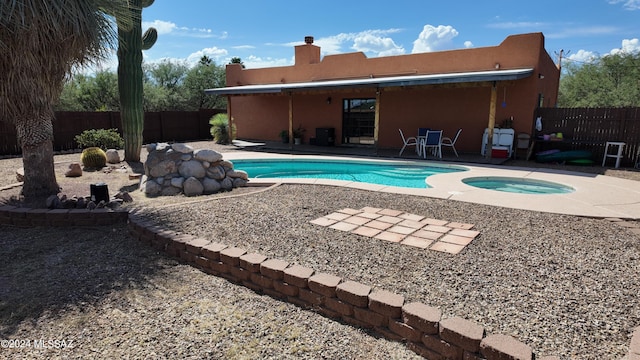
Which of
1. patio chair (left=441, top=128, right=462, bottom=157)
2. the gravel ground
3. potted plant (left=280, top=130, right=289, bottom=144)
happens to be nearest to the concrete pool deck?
the gravel ground

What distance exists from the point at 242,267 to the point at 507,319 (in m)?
2.08

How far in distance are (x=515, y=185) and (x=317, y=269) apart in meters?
6.45

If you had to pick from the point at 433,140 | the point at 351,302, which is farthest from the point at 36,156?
the point at 433,140

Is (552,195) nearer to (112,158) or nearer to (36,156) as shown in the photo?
(36,156)

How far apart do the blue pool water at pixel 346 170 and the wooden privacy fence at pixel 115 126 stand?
5950 mm

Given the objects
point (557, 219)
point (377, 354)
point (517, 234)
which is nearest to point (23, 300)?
point (377, 354)

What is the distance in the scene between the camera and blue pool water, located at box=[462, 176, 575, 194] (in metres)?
7.35

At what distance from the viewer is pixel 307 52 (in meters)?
15.9

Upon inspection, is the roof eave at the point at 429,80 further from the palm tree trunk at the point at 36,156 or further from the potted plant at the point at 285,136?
the palm tree trunk at the point at 36,156

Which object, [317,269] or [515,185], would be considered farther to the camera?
[515,185]

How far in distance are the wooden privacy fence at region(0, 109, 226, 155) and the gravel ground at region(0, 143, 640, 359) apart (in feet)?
28.8

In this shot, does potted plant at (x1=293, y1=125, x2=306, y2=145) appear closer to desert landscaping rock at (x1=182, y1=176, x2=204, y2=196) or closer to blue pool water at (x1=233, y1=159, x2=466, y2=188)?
blue pool water at (x1=233, y1=159, x2=466, y2=188)

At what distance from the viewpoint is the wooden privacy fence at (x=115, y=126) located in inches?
482

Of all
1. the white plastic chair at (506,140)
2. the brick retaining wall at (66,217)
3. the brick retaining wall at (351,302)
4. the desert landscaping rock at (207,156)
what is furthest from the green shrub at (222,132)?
the brick retaining wall at (351,302)
